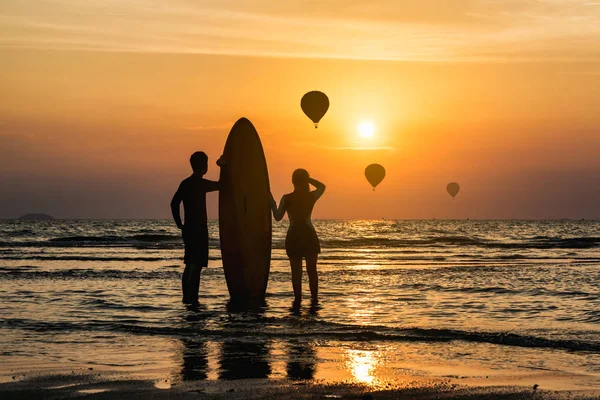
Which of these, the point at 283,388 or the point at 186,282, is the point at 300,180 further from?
the point at 283,388

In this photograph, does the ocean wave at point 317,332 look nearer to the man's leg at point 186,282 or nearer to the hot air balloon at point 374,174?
the man's leg at point 186,282

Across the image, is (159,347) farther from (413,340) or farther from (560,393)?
(560,393)

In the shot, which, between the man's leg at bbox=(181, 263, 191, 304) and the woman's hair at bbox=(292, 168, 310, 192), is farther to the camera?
the man's leg at bbox=(181, 263, 191, 304)

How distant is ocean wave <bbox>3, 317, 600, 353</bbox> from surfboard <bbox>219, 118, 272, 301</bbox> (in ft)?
5.43

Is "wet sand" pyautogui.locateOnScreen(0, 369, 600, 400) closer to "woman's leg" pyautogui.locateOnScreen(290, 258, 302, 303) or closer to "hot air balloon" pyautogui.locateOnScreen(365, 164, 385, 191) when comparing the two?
"woman's leg" pyautogui.locateOnScreen(290, 258, 302, 303)

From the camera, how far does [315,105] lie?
5225 centimetres

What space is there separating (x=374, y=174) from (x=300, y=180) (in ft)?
252

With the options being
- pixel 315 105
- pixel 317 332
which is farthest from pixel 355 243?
pixel 317 332

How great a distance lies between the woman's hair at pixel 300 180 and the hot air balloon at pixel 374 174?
76089 mm

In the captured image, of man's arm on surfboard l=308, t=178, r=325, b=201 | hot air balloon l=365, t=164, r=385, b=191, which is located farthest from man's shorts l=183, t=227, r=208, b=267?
hot air balloon l=365, t=164, r=385, b=191

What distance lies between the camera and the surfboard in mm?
12094

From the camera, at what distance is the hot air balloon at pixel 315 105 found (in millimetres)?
52062

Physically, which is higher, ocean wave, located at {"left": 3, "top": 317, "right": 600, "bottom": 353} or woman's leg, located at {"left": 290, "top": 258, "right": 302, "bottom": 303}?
woman's leg, located at {"left": 290, "top": 258, "right": 302, "bottom": 303}

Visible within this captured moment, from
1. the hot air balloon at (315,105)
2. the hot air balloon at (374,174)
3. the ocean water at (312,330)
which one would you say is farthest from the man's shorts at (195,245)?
the hot air balloon at (374,174)
